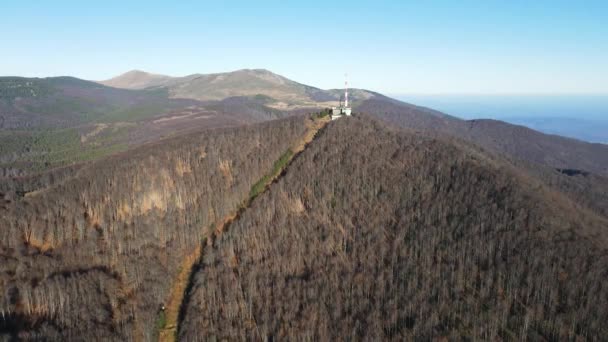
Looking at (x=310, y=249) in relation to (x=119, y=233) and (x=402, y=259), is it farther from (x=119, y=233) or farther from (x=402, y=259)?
(x=119, y=233)

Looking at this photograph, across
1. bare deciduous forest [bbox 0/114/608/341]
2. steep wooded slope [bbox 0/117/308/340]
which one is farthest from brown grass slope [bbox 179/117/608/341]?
steep wooded slope [bbox 0/117/308/340]

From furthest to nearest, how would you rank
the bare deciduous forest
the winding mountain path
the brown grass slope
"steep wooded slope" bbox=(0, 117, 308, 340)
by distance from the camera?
the winding mountain path < "steep wooded slope" bbox=(0, 117, 308, 340) < the bare deciduous forest < the brown grass slope

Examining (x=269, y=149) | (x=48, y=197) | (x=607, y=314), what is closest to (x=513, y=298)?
(x=607, y=314)

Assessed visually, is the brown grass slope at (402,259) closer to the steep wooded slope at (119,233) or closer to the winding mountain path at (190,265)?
the winding mountain path at (190,265)

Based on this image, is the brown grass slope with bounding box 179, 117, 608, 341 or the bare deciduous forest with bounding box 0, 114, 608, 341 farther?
the bare deciduous forest with bounding box 0, 114, 608, 341

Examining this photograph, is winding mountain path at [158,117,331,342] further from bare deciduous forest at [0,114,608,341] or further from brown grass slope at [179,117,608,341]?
brown grass slope at [179,117,608,341]

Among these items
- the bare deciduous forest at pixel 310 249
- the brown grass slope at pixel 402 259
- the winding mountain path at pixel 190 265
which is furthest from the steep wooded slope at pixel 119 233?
the brown grass slope at pixel 402 259
